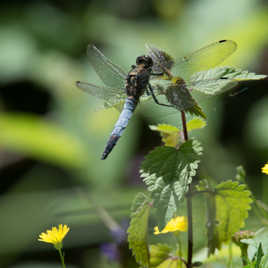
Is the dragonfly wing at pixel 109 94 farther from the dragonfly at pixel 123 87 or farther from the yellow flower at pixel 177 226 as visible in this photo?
the yellow flower at pixel 177 226

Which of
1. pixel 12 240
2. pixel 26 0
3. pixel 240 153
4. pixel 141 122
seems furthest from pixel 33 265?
pixel 26 0

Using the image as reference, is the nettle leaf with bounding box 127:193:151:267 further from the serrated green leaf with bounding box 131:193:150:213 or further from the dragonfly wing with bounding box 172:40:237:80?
the dragonfly wing with bounding box 172:40:237:80

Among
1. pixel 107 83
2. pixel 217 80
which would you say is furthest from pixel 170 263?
pixel 107 83

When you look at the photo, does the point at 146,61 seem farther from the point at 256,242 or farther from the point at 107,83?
the point at 256,242

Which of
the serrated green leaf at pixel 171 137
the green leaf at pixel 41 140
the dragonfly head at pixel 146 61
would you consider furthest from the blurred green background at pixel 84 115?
the serrated green leaf at pixel 171 137

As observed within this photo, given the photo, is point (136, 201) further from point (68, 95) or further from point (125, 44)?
point (125, 44)
